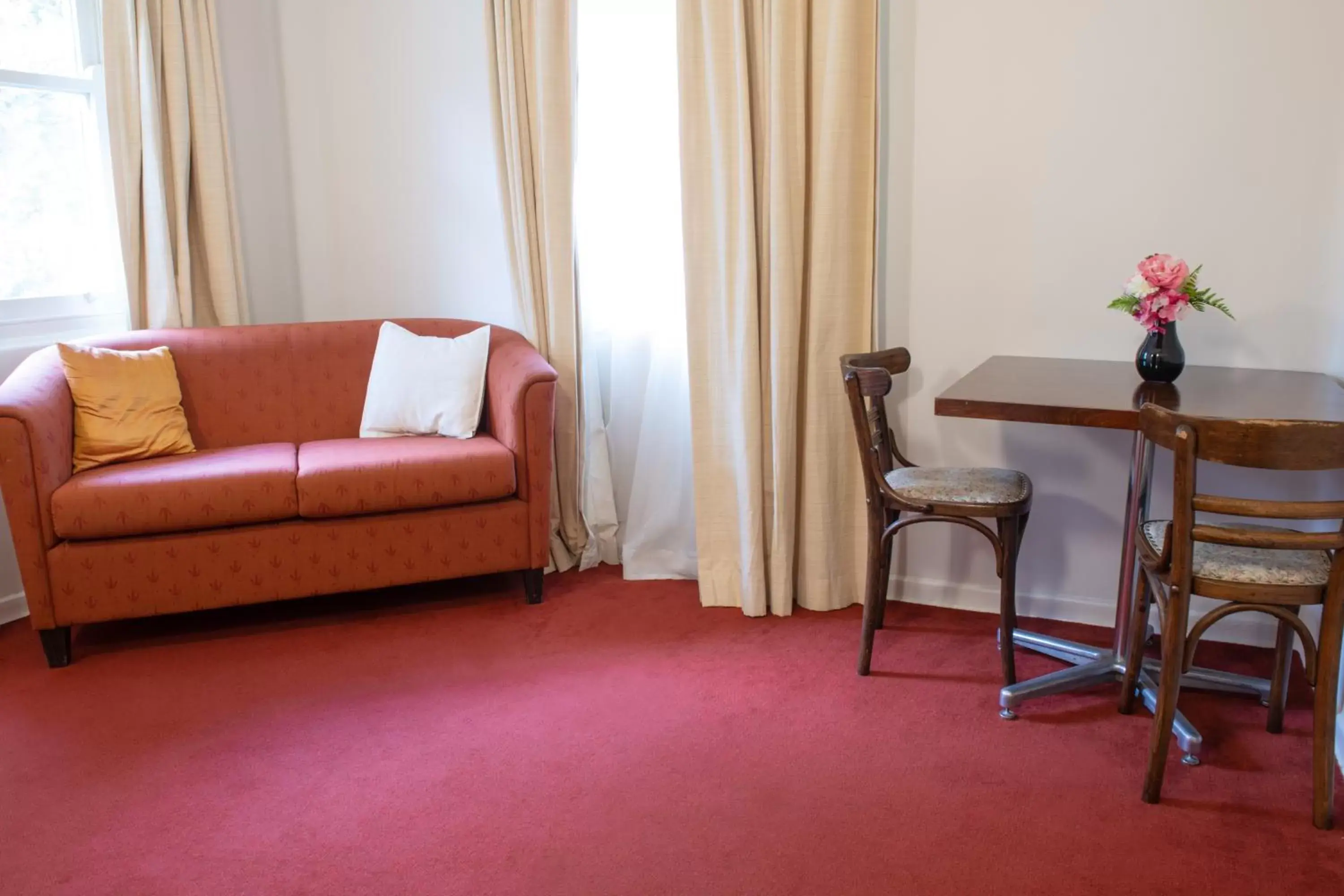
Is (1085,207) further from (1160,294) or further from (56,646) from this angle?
(56,646)

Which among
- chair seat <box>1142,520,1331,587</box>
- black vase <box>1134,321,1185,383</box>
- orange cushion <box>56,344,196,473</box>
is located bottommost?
chair seat <box>1142,520,1331,587</box>

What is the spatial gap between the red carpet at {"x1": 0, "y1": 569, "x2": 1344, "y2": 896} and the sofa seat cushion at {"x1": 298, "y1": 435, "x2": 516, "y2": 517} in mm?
391

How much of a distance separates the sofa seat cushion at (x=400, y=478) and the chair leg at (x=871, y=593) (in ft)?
→ 3.79

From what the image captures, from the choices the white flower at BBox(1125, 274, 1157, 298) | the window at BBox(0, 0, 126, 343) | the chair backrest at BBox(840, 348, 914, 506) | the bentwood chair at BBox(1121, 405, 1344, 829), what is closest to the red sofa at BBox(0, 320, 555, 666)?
the window at BBox(0, 0, 126, 343)

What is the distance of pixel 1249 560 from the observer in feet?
6.83

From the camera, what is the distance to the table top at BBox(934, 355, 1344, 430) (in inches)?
86.2

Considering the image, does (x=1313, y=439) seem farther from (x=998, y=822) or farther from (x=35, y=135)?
(x=35, y=135)

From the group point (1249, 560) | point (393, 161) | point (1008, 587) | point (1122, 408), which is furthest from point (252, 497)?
point (1249, 560)

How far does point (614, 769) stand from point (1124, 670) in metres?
1.30

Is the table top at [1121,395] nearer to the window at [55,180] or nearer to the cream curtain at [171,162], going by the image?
the cream curtain at [171,162]

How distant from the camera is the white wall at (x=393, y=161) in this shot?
3857mm

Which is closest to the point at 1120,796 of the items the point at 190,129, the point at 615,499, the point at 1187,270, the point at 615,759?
the point at 615,759

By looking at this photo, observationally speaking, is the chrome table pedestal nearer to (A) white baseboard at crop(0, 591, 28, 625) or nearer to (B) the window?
(A) white baseboard at crop(0, 591, 28, 625)

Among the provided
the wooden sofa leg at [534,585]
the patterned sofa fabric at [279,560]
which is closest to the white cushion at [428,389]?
the patterned sofa fabric at [279,560]
